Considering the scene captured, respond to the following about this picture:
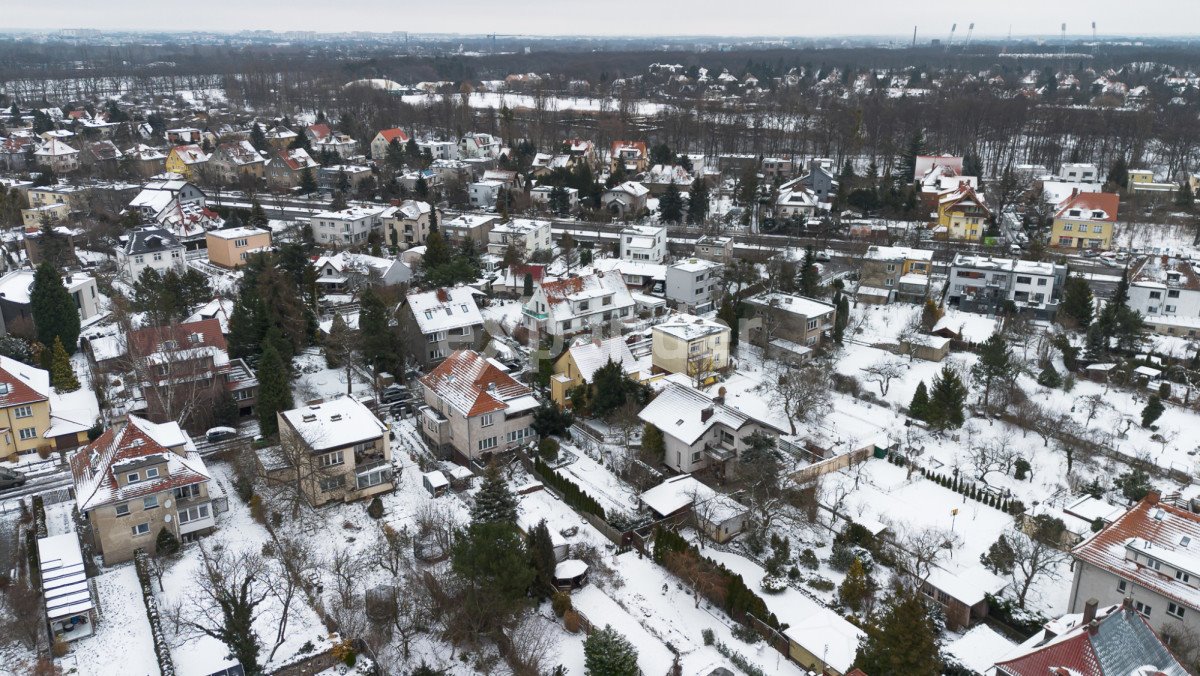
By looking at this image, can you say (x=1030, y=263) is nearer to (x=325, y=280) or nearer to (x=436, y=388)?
(x=436, y=388)

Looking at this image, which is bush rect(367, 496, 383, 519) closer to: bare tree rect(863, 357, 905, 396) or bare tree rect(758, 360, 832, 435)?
bare tree rect(758, 360, 832, 435)

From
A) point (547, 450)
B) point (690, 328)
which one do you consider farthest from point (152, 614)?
point (690, 328)

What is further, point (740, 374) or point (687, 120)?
point (687, 120)

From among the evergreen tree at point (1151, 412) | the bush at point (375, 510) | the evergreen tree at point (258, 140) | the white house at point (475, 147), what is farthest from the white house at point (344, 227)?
the evergreen tree at point (1151, 412)

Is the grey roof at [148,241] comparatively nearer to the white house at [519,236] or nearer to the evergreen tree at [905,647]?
the white house at [519,236]

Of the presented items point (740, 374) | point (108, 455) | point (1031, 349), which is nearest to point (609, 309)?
point (740, 374)
